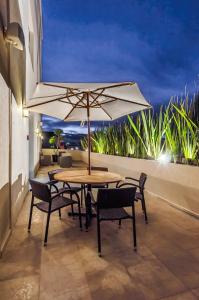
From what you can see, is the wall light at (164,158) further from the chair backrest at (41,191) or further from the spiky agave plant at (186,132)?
the chair backrest at (41,191)

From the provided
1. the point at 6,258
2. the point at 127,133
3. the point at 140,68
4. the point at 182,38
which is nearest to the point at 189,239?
the point at 6,258

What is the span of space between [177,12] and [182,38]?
276 centimetres

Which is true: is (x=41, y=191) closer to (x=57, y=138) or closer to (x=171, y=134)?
(x=171, y=134)

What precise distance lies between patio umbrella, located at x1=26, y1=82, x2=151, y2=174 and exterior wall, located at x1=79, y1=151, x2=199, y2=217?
1296mm

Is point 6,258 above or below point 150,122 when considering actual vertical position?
below

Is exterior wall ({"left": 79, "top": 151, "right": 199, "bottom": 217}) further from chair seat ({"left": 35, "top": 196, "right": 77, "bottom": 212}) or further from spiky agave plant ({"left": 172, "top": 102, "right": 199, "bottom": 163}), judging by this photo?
chair seat ({"left": 35, "top": 196, "right": 77, "bottom": 212})

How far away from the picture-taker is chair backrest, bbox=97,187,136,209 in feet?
7.39

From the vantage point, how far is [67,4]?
58.7 feet

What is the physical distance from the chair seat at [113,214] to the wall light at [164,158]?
2.04 m

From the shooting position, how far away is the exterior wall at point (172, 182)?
135 inches

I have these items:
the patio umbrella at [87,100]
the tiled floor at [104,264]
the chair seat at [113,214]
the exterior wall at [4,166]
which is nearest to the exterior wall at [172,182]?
the tiled floor at [104,264]

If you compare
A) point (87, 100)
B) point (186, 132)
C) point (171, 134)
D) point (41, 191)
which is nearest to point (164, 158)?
point (171, 134)

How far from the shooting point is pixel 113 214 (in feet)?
7.97

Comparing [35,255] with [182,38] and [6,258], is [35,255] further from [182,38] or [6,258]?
[182,38]
